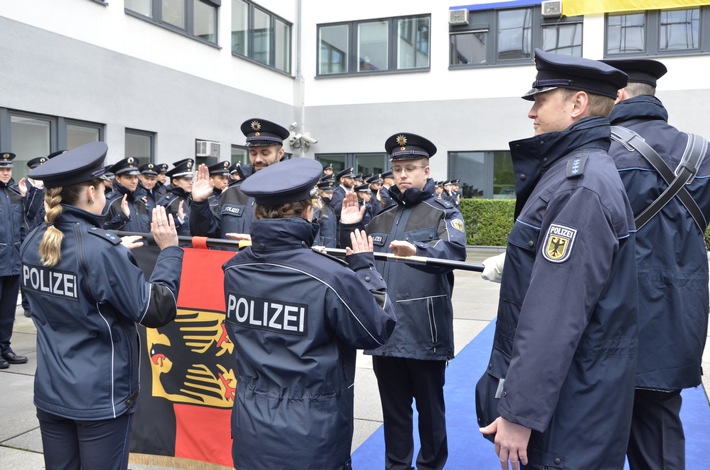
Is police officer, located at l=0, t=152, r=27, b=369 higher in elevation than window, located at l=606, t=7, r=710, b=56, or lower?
lower

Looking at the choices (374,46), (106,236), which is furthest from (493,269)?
(374,46)

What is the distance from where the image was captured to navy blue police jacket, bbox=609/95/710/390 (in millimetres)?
2652

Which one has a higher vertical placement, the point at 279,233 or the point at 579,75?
the point at 579,75

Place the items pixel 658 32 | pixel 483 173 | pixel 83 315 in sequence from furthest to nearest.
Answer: pixel 483 173 < pixel 658 32 < pixel 83 315

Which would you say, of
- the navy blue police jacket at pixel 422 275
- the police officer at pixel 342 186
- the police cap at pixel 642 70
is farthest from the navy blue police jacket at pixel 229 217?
the police officer at pixel 342 186

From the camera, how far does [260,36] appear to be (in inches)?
722

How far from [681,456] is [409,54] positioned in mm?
18688

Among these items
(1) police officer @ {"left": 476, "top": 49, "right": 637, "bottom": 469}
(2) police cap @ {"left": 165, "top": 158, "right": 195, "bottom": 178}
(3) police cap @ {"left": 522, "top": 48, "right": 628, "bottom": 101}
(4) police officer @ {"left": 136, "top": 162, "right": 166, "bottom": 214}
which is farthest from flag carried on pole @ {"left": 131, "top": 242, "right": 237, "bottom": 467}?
(2) police cap @ {"left": 165, "top": 158, "right": 195, "bottom": 178}

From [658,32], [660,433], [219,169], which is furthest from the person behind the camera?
[658,32]

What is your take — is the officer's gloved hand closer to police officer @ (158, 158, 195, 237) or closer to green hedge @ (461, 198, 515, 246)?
police officer @ (158, 158, 195, 237)

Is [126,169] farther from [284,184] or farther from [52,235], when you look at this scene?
[284,184]

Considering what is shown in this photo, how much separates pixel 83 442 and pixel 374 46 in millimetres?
19185

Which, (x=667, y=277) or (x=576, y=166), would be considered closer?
(x=576, y=166)

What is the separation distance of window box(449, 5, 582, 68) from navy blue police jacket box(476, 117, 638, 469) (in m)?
18.0
